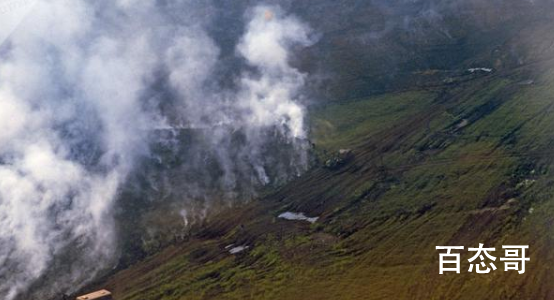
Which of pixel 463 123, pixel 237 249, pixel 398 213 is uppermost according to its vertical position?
pixel 463 123

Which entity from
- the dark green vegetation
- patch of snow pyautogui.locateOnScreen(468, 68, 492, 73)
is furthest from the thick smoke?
patch of snow pyautogui.locateOnScreen(468, 68, 492, 73)

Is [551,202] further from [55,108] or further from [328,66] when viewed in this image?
[55,108]

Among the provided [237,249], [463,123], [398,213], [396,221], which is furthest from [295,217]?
[463,123]

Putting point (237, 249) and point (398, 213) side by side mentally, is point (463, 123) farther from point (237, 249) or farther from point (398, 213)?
point (237, 249)

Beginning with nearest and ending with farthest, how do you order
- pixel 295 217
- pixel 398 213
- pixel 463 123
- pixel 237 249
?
pixel 237 249
pixel 398 213
pixel 295 217
pixel 463 123

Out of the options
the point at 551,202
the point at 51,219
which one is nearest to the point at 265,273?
the point at 51,219

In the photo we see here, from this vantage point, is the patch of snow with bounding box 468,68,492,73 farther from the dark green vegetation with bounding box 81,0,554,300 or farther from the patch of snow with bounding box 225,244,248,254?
the patch of snow with bounding box 225,244,248,254
